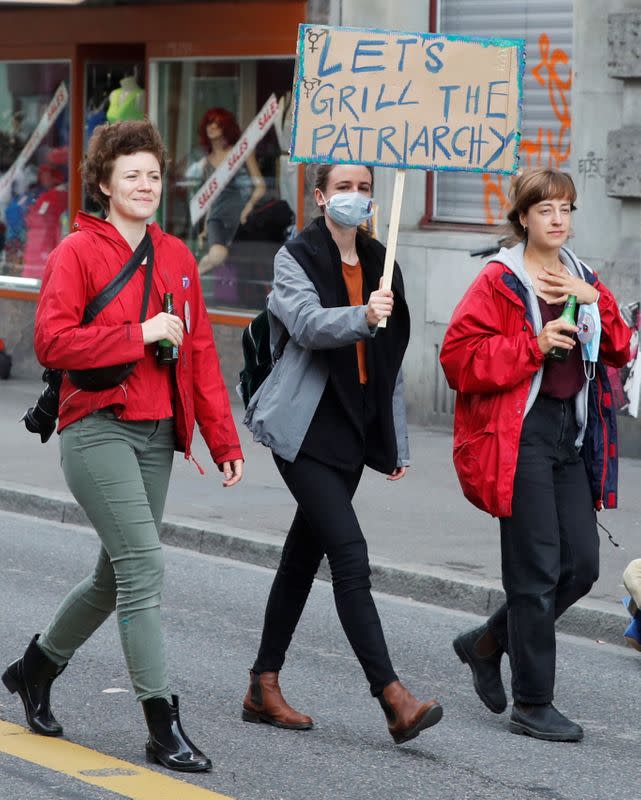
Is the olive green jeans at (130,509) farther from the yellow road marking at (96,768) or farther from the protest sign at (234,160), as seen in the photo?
the protest sign at (234,160)

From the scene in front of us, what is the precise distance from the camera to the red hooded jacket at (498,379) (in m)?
5.29

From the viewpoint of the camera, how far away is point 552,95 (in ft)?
40.8

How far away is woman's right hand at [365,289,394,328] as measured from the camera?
197 inches

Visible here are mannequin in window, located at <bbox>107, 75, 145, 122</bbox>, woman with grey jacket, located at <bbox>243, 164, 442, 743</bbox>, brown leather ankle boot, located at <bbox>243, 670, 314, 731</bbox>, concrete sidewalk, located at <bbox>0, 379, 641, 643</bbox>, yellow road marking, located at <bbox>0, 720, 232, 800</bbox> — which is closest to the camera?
yellow road marking, located at <bbox>0, 720, 232, 800</bbox>

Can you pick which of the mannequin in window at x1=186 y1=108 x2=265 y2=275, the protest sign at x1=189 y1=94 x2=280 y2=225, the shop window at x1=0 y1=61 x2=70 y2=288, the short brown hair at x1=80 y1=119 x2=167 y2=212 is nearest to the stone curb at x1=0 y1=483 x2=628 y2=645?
the short brown hair at x1=80 y1=119 x2=167 y2=212

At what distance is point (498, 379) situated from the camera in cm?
525

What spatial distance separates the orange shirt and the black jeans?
0.32m

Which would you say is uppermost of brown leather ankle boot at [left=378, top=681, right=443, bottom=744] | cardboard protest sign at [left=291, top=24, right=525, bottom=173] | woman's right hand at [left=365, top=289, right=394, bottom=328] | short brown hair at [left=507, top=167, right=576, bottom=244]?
cardboard protest sign at [left=291, top=24, right=525, bottom=173]

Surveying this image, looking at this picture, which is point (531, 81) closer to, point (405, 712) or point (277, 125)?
point (277, 125)

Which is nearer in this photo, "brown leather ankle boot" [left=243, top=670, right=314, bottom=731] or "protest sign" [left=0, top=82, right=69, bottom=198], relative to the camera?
"brown leather ankle boot" [left=243, top=670, right=314, bottom=731]

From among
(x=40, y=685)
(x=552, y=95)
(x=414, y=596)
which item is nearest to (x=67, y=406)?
(x=40, y=685)

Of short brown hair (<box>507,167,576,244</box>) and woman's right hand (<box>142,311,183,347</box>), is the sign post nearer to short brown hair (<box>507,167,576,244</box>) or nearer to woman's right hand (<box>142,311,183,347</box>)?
short brown hair (<box>507,167,576,244</box>)

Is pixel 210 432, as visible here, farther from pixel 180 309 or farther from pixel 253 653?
pixel 253 653

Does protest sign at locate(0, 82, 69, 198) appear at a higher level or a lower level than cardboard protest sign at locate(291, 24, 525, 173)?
higher
